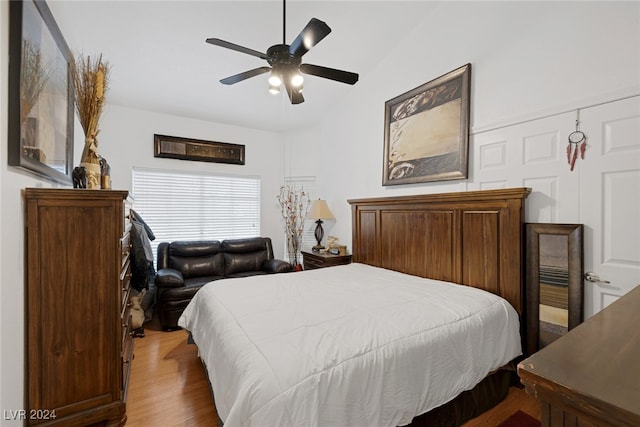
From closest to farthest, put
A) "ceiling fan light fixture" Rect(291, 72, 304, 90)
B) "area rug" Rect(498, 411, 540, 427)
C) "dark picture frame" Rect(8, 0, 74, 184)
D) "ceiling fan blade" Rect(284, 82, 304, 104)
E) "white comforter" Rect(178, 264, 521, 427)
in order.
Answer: "white comforter" Rect(178, 264, 521, 427)
"dark picture frame" Rect(8, 0, 74, 184)
"area rug" Rect(498, 411, 540, 427)
"ceiling fan light fixture" Rect(291, 72, 304, 90)
"ceiling fan blade" Rect(284, 82, 304, 104)

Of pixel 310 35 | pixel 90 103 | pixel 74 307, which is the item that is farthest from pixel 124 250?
pixel 310 35

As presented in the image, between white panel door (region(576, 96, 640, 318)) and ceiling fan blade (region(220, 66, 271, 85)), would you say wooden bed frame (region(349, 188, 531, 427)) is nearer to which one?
white panel door (region(576, 96, 640, 318))

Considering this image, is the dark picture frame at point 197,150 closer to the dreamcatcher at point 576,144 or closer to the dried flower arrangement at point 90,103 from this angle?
the dried flower arrangement at point 90,103

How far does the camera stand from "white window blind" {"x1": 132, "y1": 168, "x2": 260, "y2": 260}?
404cm

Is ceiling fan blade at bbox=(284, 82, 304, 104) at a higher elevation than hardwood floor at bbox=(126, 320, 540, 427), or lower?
higher

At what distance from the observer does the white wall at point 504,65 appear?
183 centimetres

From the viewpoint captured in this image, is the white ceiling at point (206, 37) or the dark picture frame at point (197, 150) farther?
the dark picture frame at point (197, 150)

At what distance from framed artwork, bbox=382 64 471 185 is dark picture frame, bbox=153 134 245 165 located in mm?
2602

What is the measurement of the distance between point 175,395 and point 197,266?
2.04 metres

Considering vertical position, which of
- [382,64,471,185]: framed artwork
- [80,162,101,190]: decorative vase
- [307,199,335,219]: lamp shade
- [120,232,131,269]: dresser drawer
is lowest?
[120,232,131,269]: dresser drawer

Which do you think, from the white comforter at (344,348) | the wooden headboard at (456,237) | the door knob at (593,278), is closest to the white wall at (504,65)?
the wooden headboard at (456,237)

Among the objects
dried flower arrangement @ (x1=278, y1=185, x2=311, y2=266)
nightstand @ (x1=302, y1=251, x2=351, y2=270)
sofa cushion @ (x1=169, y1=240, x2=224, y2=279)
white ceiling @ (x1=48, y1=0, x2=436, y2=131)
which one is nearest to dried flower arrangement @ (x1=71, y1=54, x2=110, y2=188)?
white ceiling @ (x1=48, y1=0, x2=436, y2=131)

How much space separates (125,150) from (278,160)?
2356mm

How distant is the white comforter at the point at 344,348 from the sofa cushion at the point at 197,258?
1.70 m
